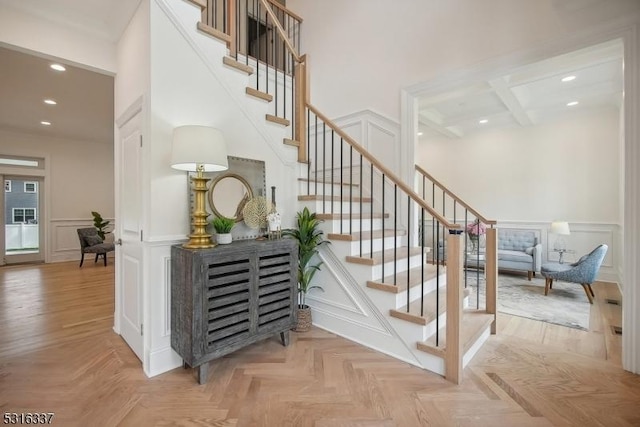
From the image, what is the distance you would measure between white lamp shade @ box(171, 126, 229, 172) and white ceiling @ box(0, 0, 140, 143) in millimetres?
1278

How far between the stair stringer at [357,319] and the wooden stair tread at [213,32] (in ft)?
6.95

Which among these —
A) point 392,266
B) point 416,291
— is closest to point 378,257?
point 392,266

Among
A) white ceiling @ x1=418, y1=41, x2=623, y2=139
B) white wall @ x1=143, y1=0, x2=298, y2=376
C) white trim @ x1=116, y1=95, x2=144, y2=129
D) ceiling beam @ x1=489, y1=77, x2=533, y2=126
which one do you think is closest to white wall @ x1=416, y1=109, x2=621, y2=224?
white ceiling @ x1=418, y1=41, x2=623, y2=139

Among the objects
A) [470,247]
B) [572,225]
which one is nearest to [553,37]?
[470,247]

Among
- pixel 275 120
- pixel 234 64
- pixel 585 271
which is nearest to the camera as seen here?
pixel 234 64

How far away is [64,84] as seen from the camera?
13.3ft

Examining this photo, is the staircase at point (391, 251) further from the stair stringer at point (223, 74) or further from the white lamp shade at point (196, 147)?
the white lamp shade at point (196, 147)

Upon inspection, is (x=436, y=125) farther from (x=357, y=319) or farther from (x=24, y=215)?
(x=24, y=215)

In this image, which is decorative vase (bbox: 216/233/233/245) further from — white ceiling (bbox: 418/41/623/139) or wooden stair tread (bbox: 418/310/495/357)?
white ceiling (bbox: 418/41/623/139)

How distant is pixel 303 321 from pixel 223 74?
2409 millimetres

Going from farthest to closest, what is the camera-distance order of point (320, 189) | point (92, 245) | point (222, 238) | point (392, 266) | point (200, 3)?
point (92, 245) < point (320, 189) < point (392, 266) < point (200, 3) < point (222, 238)

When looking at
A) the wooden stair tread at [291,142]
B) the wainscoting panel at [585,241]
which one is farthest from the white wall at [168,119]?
the wainscoting panel at [585,241]

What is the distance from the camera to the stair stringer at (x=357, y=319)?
2219 mm

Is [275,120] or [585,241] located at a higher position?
[275,120]
